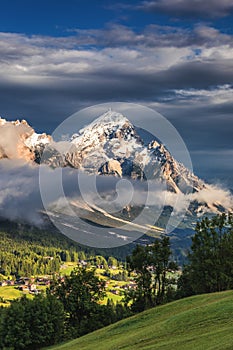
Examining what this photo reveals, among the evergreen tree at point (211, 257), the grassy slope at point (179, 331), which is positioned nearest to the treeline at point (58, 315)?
the evergreen tree at point (211, 257)

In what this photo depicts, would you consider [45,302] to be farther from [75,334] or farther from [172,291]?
[172,291]

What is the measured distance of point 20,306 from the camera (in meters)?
90.6

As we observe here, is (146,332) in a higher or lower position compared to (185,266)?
lower

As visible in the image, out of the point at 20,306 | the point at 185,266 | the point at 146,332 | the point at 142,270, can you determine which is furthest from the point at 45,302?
the point at 146,332

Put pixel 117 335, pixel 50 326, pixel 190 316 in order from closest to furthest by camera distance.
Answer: pixel 190 316, pixel 117 335, pixel 50 326

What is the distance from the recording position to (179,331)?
148 ft

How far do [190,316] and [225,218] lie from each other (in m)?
43.7

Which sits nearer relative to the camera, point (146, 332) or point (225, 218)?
point (146, 332)

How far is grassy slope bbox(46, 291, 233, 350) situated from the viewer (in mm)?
38281

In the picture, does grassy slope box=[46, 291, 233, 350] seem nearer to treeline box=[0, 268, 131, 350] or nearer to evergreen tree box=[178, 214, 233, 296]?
evergreen tree box=[178, 214, 233, 296]

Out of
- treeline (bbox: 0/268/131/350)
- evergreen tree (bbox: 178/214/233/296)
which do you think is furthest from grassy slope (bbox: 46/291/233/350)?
treeline (bbox: 0/268/131/350)

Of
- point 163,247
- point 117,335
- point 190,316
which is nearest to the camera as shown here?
point 190,316

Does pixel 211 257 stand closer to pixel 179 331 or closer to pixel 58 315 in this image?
pixel 58 315

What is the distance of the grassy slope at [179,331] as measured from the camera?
1507 inches
